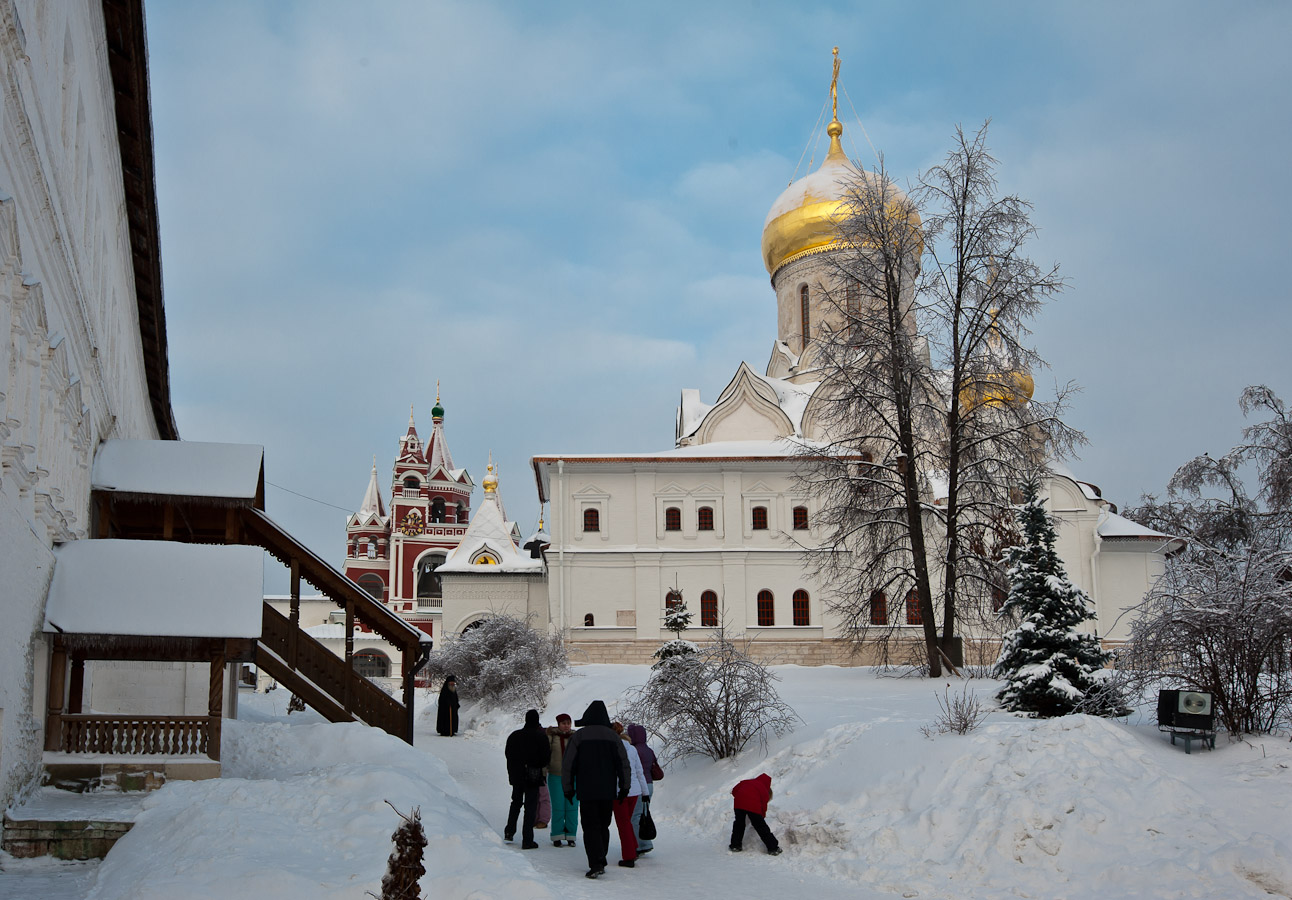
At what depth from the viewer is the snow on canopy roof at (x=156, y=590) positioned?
11.1m

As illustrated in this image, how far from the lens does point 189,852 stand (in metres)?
8.02

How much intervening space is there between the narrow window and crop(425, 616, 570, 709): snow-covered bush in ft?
31.0

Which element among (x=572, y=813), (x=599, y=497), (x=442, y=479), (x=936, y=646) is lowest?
(x=572, y=813)

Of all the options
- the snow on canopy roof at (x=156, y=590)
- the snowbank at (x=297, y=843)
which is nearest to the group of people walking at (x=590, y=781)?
the snowbank at (x=297, y=843)

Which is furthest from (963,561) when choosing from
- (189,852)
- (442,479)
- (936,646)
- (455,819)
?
(442,479)

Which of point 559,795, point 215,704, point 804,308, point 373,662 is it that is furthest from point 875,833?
point 373,662

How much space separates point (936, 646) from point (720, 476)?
16989 millimetres

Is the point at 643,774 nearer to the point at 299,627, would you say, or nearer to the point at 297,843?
the point at 297,843

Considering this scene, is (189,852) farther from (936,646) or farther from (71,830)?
(936,646)

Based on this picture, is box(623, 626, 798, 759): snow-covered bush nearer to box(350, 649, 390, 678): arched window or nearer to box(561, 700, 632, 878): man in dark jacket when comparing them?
box(561, 700, 632, 878): man in dark jacket

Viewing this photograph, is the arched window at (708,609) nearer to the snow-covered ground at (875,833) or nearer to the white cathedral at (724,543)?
the white cathedral at (724,543)

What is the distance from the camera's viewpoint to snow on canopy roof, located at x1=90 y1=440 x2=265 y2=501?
13164mm

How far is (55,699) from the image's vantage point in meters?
11.1

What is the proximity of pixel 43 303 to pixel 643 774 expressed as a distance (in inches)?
259
